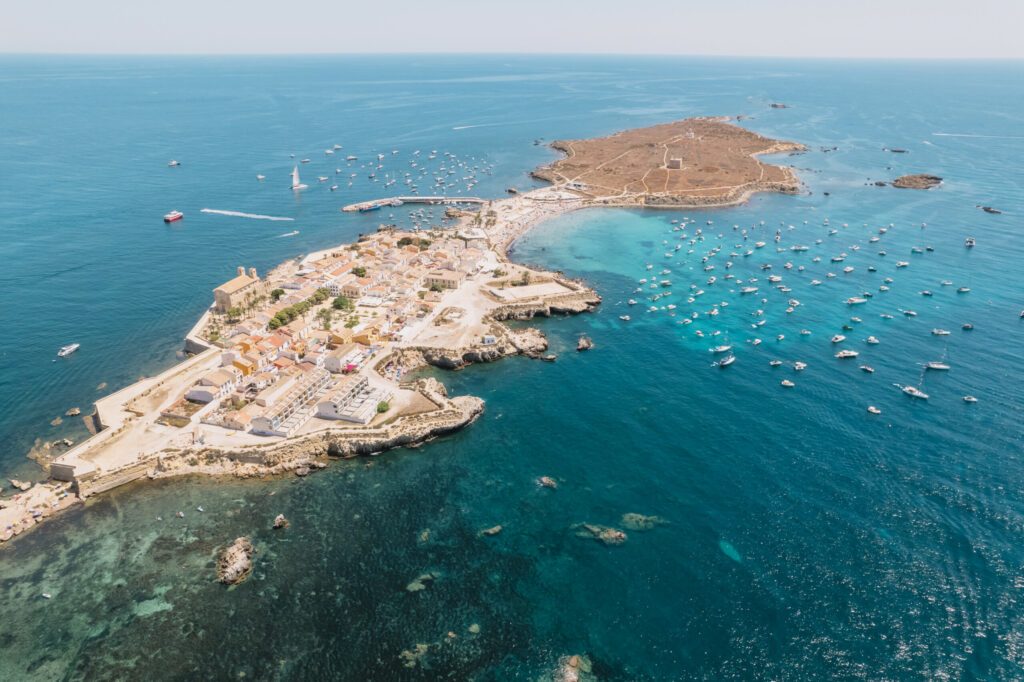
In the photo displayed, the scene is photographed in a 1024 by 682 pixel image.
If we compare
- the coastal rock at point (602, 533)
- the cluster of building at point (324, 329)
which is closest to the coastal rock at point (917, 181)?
the cluster of building at point (324, 329)

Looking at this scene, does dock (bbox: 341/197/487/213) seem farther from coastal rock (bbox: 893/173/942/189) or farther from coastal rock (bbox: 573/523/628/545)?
coastal rock (bbox: 893/173/942/189)

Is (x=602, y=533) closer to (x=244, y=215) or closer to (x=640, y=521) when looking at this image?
(x=640, y=521)

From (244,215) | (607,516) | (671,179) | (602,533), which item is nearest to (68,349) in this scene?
(244,215)

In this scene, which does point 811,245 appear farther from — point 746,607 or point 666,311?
point 746,607

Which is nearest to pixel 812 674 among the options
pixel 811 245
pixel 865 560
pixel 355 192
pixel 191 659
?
pixel 865 560

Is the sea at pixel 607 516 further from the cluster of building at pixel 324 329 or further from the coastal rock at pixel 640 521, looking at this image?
the cluster of building at pixel 324 329

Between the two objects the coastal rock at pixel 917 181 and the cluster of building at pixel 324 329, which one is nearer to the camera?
the cluster of building at pixel 324 329
